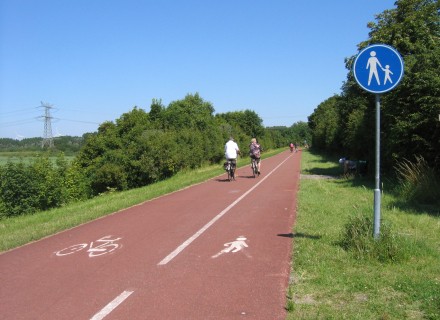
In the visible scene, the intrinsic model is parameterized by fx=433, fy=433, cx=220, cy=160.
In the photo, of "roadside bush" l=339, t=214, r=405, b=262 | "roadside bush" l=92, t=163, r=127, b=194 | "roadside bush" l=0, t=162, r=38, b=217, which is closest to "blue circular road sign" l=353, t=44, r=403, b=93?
"roadside bush" l=339, t=214, r=405, b=262

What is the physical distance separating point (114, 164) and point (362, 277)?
24.7 meters

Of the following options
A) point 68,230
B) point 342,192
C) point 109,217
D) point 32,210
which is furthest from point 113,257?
point 32,210

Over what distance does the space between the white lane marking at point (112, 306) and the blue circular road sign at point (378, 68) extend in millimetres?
4700

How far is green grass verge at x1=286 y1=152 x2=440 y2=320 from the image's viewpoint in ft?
15.3

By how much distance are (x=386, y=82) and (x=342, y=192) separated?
27.4 ft

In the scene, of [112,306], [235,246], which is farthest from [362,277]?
[112,306]

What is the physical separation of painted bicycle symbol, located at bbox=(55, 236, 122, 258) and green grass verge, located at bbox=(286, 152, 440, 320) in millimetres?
3341

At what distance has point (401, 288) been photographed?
205 inches

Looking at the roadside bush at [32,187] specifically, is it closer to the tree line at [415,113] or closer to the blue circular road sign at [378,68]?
the tree line at [415,113]

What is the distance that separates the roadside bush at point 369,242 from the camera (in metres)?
6.36

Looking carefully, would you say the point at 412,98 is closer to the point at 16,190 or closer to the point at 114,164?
the point at 16,190

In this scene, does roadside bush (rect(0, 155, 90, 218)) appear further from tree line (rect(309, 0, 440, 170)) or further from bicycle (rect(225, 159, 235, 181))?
tree line (rect(309, 0, 440, 170))

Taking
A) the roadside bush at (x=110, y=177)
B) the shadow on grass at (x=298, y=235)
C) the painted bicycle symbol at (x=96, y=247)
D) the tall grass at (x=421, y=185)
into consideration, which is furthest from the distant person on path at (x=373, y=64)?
the roadside bush at (x=110, y=177)

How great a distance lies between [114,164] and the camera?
2866 centimetres
